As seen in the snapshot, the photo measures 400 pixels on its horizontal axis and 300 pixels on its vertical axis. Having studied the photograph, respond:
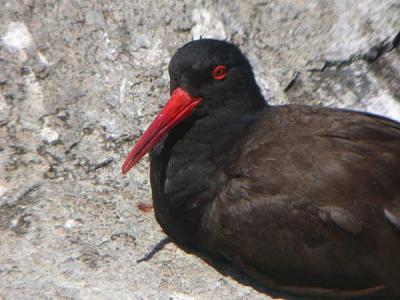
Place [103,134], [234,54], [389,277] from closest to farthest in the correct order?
[389,277], [234,54], [103,134]

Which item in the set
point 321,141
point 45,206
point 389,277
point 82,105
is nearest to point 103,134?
point 82,105

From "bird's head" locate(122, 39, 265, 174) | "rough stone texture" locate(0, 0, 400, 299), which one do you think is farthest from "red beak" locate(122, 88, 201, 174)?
"rough stone texture" locate(0, 0, 400, 299)

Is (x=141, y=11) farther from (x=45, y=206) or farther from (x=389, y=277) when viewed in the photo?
(x=389, y=277)

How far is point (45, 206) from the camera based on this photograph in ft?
21.1

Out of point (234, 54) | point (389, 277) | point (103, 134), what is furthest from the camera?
point (103, 134)

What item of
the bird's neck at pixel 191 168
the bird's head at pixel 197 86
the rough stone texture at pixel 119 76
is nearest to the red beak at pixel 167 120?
the bird's head at pixel 197 86

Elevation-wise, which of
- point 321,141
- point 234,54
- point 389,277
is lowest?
point 389,277

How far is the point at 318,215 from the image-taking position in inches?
226

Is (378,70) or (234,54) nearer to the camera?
(234,54)

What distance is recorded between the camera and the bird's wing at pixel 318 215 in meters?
→ 5.75

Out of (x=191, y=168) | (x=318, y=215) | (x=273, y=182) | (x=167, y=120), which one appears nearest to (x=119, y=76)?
(x=167, y=120)

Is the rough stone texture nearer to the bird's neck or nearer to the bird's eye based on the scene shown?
the bird's neck

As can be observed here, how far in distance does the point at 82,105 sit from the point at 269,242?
78.2 inches

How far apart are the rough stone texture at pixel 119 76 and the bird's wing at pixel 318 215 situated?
1.92 ft
